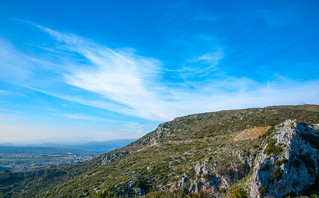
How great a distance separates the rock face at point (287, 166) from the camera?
A: 21.3 meters

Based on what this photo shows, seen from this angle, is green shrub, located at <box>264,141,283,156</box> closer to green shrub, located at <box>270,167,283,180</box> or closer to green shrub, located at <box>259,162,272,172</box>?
green shrub, located at <box>259,162,272,172</box>

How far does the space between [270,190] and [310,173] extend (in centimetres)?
716

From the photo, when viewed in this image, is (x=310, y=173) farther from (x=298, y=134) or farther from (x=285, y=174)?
(x=298, y=134)

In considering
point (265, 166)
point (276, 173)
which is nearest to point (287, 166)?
point (276, 173)

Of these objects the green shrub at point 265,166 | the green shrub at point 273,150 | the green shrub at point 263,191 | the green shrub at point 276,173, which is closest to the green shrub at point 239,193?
the green shrub at point 263,191

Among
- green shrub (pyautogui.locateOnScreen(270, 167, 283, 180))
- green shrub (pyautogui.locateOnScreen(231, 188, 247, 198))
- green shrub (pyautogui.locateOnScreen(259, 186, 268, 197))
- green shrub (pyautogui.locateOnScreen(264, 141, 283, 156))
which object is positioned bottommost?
green shrub (pyautogui.locateOnScreen(231, 188, 247, 198))

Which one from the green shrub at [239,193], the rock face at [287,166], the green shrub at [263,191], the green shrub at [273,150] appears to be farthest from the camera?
the green shrub at [273,150]

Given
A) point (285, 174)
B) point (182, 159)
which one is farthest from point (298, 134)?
point (182, 159)

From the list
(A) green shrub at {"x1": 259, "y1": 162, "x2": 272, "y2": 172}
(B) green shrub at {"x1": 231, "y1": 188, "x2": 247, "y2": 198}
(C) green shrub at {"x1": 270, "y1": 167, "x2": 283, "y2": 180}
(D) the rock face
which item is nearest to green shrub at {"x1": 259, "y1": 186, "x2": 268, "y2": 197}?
(D) the rock face

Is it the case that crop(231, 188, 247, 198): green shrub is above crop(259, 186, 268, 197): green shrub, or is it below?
below

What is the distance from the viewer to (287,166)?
22438 mm

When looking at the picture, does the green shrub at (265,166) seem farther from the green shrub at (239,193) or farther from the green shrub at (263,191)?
the green shrub at (239,193)

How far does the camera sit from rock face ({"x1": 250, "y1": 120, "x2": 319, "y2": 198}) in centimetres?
2130

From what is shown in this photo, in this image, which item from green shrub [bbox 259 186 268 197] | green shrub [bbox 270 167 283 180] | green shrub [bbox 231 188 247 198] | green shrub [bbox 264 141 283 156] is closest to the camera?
green shrub [bbox 259 186 268 197]
